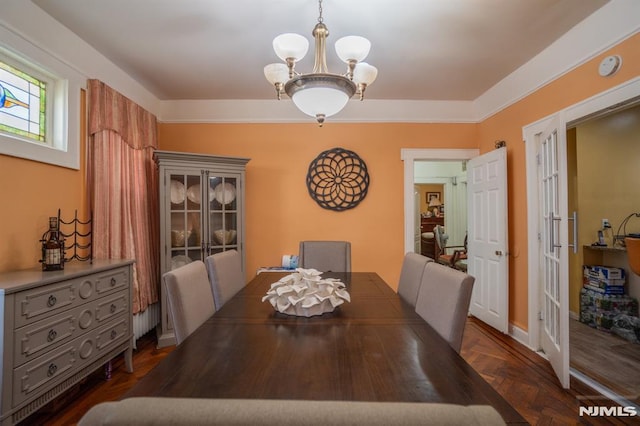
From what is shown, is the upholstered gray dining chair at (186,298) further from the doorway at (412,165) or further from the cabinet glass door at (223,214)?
the doorway at (412,165)

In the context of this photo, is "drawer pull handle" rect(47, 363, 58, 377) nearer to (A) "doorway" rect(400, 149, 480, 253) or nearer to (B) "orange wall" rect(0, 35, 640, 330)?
(B) "orange wall" rect(0, 35, 640, 330)

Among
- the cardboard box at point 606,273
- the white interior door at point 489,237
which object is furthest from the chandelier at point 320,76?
the cardboard box at point 606,273

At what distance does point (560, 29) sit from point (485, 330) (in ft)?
8.79

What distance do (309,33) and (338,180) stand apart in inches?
62.2

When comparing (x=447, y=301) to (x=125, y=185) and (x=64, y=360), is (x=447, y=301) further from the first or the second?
(x=125, y=185)

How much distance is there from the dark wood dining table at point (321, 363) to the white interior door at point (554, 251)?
4.42ft

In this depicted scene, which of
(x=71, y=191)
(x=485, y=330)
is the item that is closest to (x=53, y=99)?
(x=71, y=191)

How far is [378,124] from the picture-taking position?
11.4 feet

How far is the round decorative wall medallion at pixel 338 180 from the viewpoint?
135 inches

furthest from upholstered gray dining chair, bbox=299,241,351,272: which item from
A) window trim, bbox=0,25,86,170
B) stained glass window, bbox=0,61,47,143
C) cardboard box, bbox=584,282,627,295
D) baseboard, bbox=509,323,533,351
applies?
cardboard box, bbox=584,282,627,295

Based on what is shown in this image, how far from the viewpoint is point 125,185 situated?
2631mm

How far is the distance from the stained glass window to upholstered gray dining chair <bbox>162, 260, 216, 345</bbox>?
5.05 feet

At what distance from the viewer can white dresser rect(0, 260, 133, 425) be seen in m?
1.39

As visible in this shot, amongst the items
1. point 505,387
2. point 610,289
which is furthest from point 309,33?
point 610,289
